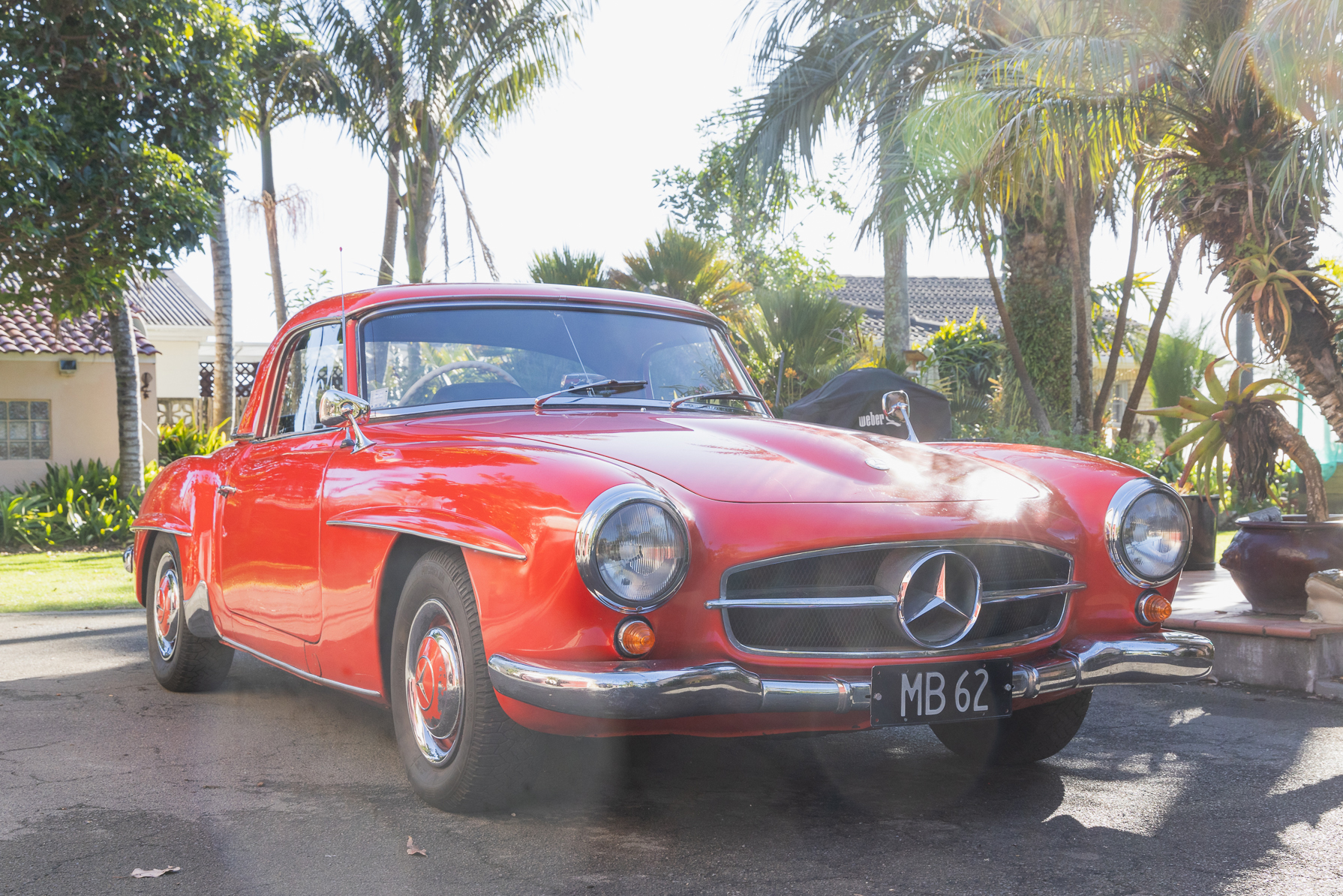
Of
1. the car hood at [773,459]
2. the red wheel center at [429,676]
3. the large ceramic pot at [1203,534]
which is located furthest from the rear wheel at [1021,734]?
the large ceramic pot at [1203,534]

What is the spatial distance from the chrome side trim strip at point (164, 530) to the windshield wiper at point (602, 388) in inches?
79.7

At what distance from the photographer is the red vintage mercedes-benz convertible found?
2887 millimetres

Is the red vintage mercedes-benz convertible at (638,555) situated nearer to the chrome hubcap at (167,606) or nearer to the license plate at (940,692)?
the license plate at (940,692)

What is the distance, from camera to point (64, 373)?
1780cm

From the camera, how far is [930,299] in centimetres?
3850

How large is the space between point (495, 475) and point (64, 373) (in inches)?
666

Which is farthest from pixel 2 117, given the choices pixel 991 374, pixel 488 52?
pixel 991 374

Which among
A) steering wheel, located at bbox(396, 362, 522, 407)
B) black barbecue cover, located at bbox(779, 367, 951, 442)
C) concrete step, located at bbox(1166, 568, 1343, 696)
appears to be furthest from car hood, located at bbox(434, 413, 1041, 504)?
black barbecue cover, located at bbox(779, 367, 951, 442)

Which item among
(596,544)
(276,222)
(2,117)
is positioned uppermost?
(276,222)

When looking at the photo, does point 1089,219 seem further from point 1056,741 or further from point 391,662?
point 391,662

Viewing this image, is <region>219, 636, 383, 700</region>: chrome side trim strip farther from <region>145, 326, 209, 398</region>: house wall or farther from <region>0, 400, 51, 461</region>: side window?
<region>145, 326, 209, 398</region>: house wall

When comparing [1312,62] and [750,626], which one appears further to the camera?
[1312,62]

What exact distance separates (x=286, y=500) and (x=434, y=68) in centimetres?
1197

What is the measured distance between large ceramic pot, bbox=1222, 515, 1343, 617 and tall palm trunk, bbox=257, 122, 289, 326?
14.0 meters
